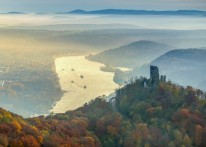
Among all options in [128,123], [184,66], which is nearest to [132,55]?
[184,66]

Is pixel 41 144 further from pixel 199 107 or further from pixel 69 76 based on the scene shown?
pixel 69 76

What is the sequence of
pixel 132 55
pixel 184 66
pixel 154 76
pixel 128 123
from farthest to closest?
pixel 132 55 < pixel 184 66 < pixel 154 76 < pixel 128 123

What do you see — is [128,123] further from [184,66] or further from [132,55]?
[132,55]

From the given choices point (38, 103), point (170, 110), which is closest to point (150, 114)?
point (170, 110)

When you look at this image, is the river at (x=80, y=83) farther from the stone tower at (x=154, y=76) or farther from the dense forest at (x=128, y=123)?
the dense forest at (x=128, y=123)

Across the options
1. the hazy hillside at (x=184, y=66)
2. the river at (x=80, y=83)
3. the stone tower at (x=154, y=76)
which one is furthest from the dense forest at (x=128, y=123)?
the hazy hillside at (x=184, y=66)

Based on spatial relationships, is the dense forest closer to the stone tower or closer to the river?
the stone tower
